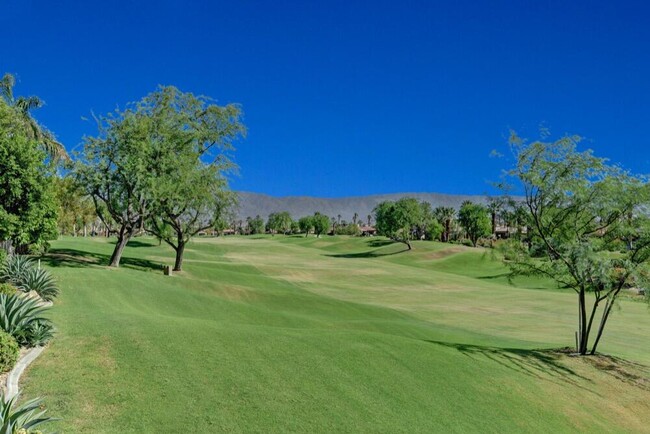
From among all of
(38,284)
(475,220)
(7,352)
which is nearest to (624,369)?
(7,352)

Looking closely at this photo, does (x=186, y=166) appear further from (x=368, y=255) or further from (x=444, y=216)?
(x=444, y=216)

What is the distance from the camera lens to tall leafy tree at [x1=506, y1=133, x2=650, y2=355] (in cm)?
2066

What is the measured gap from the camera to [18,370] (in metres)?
11.7

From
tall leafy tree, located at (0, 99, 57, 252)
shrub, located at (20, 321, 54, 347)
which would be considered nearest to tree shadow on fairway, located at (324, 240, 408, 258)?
tall leafy tree, located at (0, 99, 57, 252)

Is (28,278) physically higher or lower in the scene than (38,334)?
higher

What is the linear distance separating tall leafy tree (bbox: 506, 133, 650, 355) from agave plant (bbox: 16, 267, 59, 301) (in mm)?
20757

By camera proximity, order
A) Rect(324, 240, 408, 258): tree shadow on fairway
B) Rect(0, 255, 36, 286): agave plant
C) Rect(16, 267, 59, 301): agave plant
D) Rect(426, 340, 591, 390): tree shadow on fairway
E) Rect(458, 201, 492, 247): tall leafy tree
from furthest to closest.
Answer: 1. Rect(458, 201, 492, 247): tall leafy tree
2. Rect(324, 240, 408, 258): tree shadow on fairway
3. Rect(426, 340, 591, 390): tree shadow on fairway
4. Rect(0, 255, 36, 286): agave plant
5. Rect(16, 267, 59, 301): agave plant

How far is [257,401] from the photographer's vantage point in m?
11.8

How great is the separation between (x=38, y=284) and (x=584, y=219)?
23757 millimetres

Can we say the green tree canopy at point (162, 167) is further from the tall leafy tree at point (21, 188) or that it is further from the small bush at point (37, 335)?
the small bush at point (37, 335)

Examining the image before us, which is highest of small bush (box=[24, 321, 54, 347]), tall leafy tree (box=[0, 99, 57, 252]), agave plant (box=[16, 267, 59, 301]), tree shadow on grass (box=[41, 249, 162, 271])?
tall leafy tree (box=[0, 99, 57, 252])

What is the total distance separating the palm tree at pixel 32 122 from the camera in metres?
39.8

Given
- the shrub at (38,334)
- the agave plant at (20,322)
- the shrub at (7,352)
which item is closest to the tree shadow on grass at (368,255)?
the shrub at (38,334)

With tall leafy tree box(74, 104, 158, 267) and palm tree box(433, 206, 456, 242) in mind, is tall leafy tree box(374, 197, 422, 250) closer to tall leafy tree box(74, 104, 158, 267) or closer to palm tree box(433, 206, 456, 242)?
palm tree box(433, 206, 456, 242)
